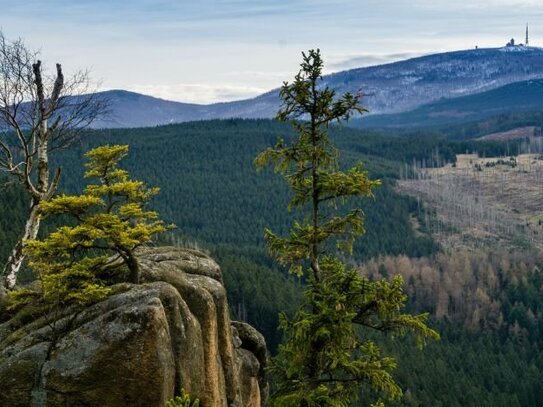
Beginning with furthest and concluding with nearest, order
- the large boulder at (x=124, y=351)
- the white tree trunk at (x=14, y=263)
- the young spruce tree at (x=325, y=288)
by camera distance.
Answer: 1. the white tree trunk at (x=14, y=263)
2. the young spruce tree at (x=325, y=288)
3. the large boulder at (x=124, y=351)

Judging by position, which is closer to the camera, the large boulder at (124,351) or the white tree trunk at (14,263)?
the large boulder at (124,351)

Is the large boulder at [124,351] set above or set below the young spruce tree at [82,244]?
below

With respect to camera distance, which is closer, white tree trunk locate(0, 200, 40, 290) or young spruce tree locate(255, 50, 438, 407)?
young spruce tree locate(255, 50, 438, 407)

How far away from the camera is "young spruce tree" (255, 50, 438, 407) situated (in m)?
20.9

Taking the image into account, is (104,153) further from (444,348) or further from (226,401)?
(444,348)

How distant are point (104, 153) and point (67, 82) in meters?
7.67

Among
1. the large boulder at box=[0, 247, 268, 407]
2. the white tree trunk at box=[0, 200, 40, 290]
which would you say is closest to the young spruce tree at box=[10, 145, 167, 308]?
the large boulder at box=[0, 247, 268, 407]

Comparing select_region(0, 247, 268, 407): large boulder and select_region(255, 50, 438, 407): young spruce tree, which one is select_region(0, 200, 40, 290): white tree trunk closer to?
select_region(0, 247, 268, 407): large boulder

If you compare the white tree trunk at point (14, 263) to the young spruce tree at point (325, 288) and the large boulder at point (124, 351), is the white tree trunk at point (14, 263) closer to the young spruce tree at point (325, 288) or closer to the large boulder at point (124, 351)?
the large boulder at point (124, 351)

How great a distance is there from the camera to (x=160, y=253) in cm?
2853

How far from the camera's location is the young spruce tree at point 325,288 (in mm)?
20859

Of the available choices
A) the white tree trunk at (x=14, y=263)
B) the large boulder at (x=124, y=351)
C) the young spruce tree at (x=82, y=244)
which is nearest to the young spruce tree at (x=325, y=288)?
the large boulder at (x=124, y=351)

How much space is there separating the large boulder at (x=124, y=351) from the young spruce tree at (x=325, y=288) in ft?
10.5

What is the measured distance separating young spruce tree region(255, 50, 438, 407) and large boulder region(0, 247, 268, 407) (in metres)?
3.20
